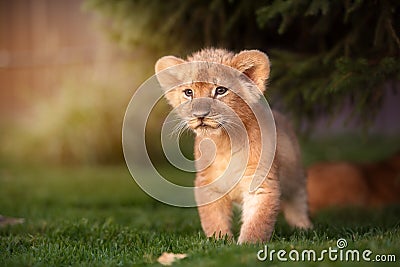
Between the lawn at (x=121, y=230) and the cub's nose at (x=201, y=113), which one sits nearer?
the lawn at (x=121, y=230)

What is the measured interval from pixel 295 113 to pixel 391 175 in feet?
7.31

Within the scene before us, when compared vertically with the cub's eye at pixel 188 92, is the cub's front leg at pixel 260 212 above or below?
below

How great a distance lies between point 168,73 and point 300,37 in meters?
2.46

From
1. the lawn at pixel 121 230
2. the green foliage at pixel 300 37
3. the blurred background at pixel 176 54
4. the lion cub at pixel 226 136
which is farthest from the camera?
the blurred background at pixel 176 54

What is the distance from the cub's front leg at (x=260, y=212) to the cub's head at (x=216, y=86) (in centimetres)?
50

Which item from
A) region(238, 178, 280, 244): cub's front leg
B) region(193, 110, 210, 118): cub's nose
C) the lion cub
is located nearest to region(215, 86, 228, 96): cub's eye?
the lion cub

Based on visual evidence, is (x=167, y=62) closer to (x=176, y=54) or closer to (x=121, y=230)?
(x=121, y=230)

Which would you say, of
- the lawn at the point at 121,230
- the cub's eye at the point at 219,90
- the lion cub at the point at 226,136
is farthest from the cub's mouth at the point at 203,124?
the lawn at the point at 121,230

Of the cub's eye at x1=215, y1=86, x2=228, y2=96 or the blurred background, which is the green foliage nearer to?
the blurred background

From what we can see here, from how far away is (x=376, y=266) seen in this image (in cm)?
311

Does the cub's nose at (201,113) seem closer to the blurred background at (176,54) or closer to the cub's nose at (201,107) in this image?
the cub's nose at (201,107)

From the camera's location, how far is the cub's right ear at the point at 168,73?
14.7 ft

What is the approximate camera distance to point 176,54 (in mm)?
6398

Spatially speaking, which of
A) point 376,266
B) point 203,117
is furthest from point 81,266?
point 376,266
